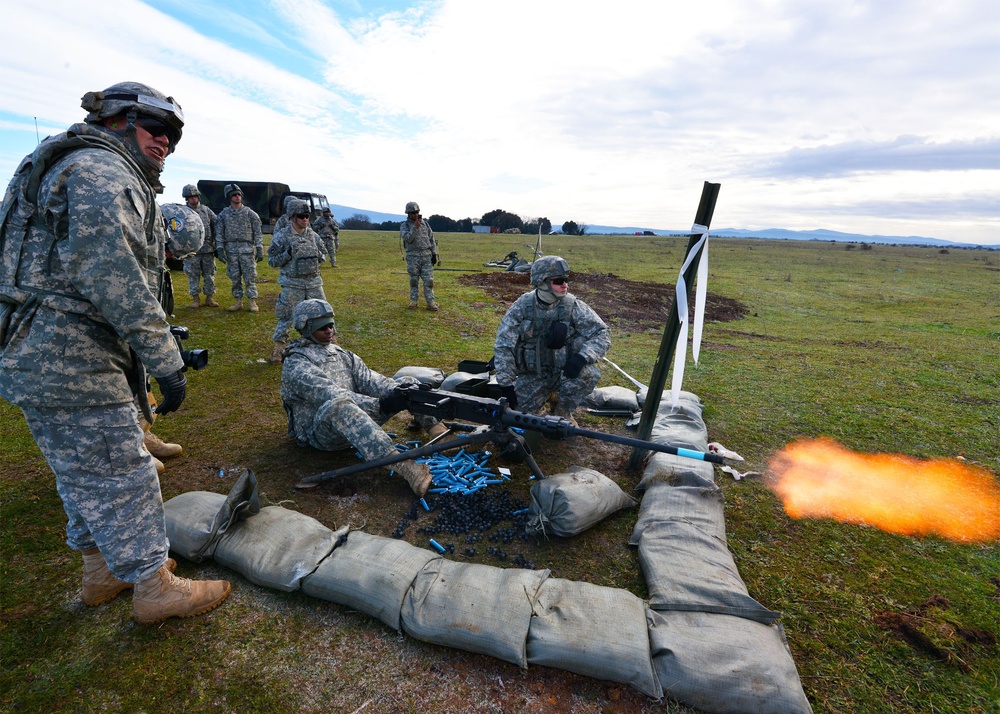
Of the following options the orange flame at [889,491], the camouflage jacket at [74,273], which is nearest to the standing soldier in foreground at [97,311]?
the camouflage jacket at [74,273]

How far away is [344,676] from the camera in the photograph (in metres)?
2.49

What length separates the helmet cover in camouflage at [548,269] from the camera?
5047mm

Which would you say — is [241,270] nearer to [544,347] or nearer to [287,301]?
[287,301]

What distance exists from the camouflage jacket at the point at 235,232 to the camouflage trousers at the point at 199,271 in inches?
20.7

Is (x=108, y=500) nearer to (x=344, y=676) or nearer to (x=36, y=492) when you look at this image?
(x=344, y=676)

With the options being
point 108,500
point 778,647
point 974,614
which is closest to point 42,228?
point 108,500

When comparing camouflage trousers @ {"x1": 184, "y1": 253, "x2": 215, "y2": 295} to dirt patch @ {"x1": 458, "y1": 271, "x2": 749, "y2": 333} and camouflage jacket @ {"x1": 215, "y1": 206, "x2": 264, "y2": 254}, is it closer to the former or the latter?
camouflage jacket @ {"x1": 215, "y1": 206, "x2": 264, "y2": 254}

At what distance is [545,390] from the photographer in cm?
548

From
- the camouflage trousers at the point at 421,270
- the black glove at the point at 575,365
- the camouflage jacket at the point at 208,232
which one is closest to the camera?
the black glove at the point at 575,365

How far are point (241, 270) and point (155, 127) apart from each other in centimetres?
858

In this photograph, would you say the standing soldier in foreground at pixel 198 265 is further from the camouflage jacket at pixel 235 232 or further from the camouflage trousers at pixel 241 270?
the camouflage trousers at pixel 241 270

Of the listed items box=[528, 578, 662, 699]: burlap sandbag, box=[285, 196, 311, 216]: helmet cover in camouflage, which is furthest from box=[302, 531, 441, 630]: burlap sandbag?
box=[285, 196, 311, 216]: helmet cover in camouflage

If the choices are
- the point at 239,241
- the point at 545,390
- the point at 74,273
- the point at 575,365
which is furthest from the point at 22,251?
the point at 239,241

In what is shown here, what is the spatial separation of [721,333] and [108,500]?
11.2m
